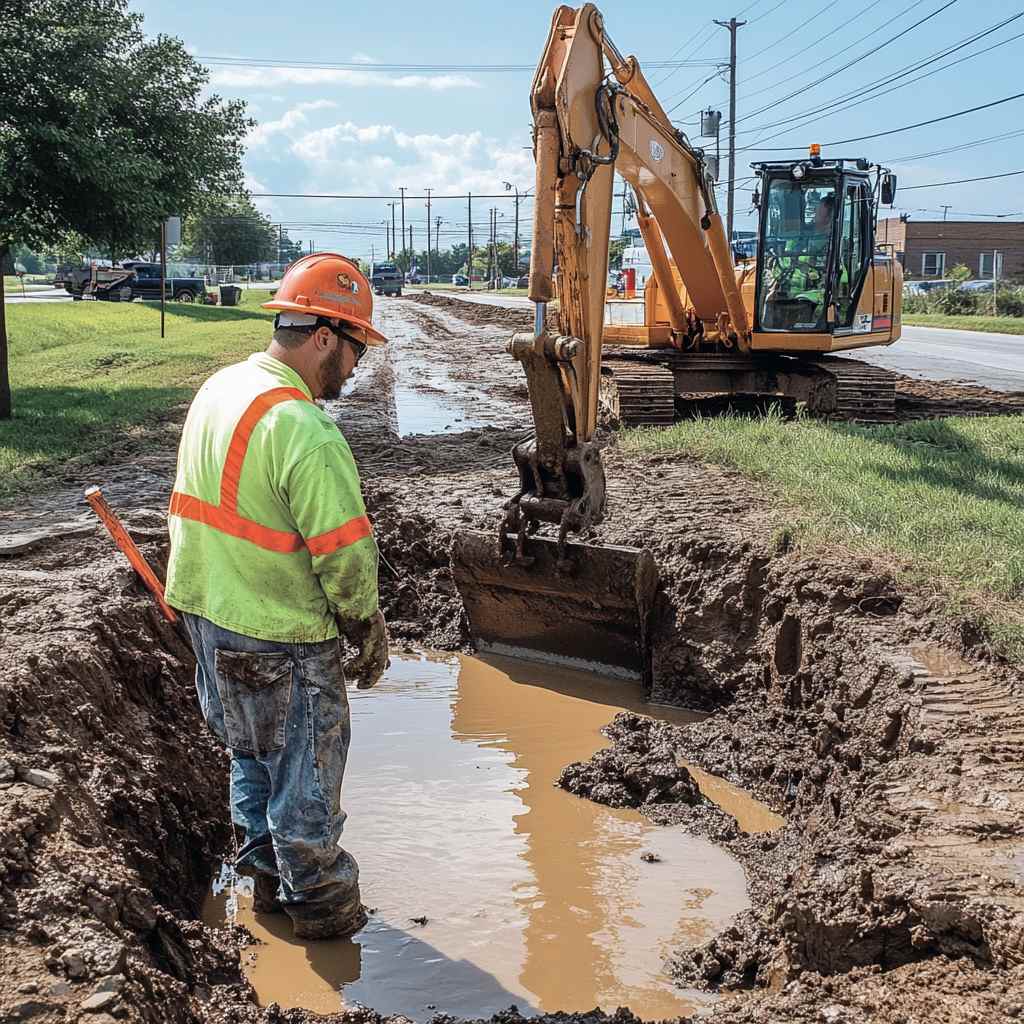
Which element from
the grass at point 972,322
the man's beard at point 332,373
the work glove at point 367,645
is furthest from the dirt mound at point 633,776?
the grass at point 972,322

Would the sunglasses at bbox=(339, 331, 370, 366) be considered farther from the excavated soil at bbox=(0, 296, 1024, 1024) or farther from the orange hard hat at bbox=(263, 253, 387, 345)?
the excavated soil at bbox=(0, 296, 1024, 1024)

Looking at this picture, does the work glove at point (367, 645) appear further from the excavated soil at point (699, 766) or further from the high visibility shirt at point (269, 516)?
the excavated soil at point (699, 766)

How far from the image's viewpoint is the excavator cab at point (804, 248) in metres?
13.4

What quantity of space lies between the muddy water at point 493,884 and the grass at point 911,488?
5.69ft

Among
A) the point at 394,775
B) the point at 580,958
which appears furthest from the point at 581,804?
the point at 580,958

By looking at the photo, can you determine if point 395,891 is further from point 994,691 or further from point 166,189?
point 166,189

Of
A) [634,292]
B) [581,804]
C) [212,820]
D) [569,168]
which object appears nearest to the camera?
[212,820]

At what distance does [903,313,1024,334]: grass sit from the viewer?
32688mm

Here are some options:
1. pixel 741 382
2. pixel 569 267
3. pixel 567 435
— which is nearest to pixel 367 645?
pixel 567 435

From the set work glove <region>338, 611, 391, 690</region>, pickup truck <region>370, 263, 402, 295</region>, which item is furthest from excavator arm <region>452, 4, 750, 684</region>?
pickup truck <region>370, 263, 402, 295</region>

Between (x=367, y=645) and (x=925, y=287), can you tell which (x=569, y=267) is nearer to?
(x=367, y=645)

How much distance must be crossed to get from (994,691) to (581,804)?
79.8 inches

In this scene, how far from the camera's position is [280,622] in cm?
394

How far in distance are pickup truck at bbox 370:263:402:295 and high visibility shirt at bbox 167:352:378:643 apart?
68783 mm
